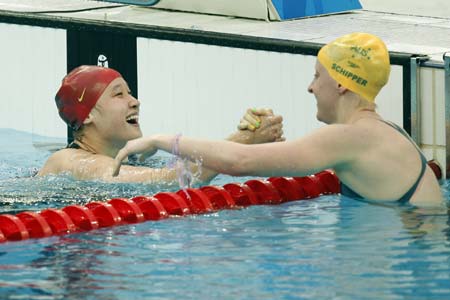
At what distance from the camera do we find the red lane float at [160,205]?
15.6ft

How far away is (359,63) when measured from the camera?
16.0 feet

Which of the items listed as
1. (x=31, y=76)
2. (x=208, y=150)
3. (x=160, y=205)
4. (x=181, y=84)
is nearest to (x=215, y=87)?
(x=181, y=84)

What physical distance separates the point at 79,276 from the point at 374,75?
1.45 meters

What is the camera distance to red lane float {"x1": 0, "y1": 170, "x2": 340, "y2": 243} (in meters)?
4.74

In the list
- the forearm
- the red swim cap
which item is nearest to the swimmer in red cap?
the red swim cap

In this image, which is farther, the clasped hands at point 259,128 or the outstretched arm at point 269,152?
the clasped hands at point 259,128

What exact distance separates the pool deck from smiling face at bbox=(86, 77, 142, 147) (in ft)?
4.46

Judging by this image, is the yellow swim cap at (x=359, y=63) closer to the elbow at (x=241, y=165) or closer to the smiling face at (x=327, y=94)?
the smiling face at (x=327, y=94)

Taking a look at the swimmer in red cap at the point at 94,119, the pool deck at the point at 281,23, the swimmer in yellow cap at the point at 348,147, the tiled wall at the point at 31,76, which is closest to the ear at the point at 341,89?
the swimmer in yellow cap at the point at 348,147

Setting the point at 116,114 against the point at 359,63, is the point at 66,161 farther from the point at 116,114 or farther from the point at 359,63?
the point at 359,63

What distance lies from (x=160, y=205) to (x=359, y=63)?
3.17 ft

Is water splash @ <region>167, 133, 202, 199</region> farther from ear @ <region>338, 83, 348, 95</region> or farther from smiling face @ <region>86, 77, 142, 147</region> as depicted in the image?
ear @ <region>338, 83, 348, 95</region>

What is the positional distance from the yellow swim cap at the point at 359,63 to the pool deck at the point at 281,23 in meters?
1.94

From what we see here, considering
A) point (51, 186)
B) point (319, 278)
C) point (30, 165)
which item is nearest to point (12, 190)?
point (51, 186)
